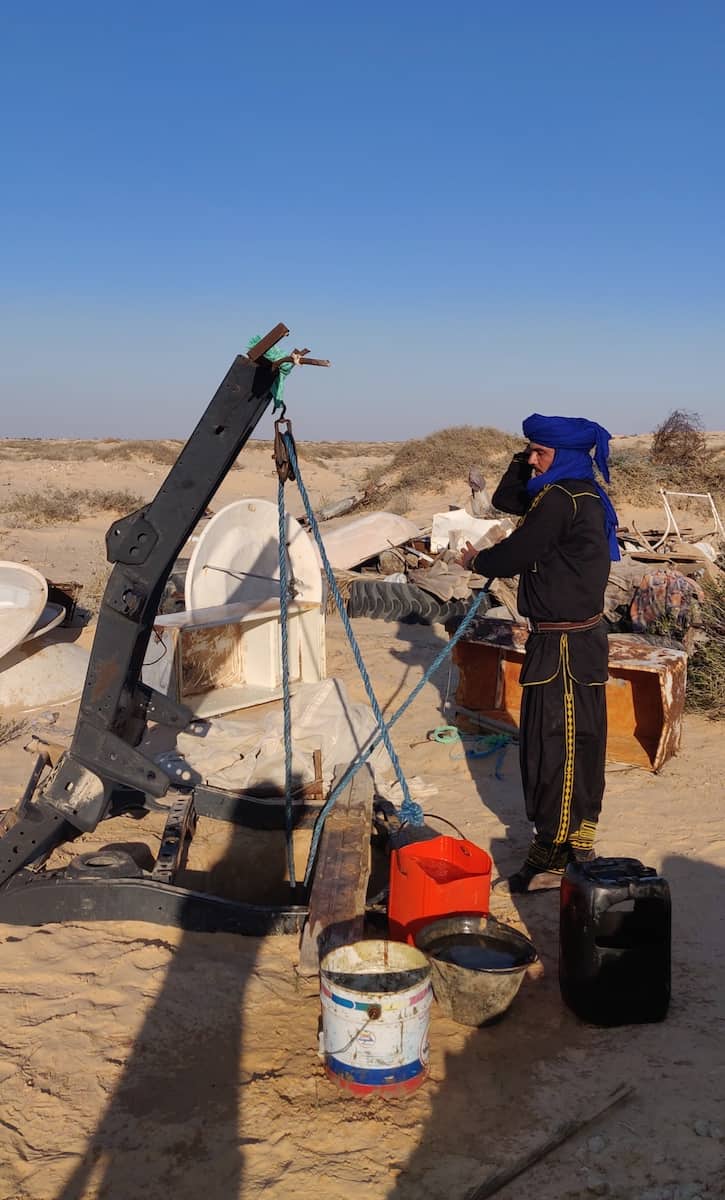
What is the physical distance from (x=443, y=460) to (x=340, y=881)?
2001 centimetres

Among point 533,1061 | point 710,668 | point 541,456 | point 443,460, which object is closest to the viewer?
point 533,1061

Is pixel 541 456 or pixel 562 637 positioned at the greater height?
pixel 541 456

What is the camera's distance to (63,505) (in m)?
18.5

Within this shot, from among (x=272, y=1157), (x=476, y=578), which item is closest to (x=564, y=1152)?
(x=272, y=1157)

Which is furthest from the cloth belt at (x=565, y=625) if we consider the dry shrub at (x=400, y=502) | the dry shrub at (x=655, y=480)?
the dry shrub at (x=400, y=502)

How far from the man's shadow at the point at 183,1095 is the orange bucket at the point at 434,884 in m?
0.61


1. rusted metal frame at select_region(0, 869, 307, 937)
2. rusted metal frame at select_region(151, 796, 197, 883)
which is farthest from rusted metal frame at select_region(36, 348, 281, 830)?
rusted metal frame at select_region(151, 796, 197, 883)

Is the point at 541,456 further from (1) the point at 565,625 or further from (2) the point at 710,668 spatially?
(2) the point at 710,668

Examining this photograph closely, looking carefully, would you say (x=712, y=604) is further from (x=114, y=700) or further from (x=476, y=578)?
(x=114, y=700)

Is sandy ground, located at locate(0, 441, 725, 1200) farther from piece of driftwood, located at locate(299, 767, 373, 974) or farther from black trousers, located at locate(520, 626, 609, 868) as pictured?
black trousers, located at locate(520, 626, 609, 868)

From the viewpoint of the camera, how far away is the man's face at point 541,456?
404 cm

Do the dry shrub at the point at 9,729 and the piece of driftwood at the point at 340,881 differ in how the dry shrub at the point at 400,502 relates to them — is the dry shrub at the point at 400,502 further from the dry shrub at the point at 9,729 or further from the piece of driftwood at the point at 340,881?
the piece of driftwood at the point at 340,881

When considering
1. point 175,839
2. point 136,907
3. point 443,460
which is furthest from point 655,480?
point 136,907

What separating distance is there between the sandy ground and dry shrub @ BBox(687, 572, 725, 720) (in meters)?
2.69
